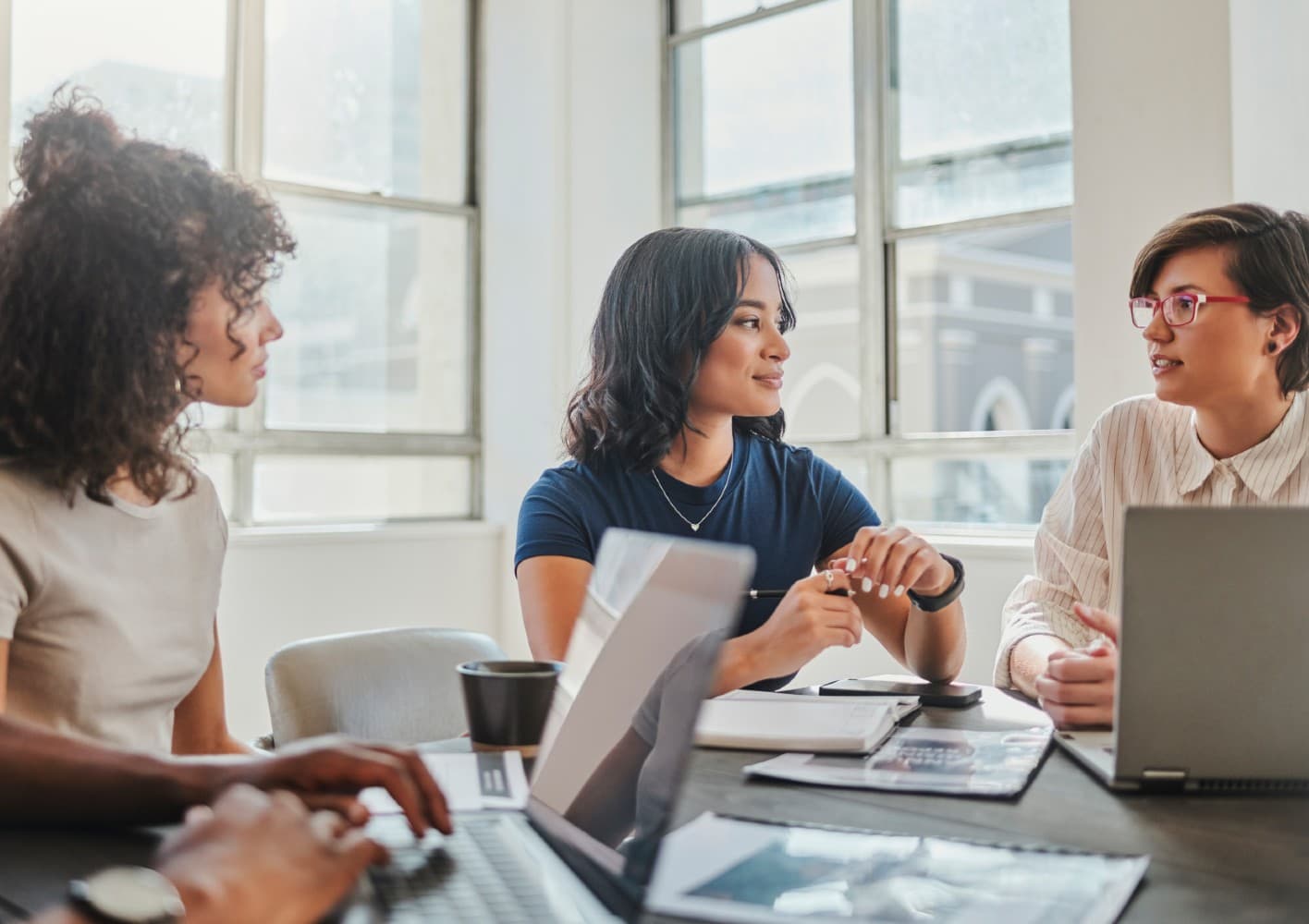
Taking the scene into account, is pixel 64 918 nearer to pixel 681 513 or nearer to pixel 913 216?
pixel 681 513

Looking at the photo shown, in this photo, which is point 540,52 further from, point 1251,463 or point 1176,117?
point 1251,463

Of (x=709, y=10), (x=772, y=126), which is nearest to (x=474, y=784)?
(x=772, y=126)

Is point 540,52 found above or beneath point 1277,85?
above

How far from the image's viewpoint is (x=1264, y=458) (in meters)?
1.83

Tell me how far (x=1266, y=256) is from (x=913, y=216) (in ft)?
6.87

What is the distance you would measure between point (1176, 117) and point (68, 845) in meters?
2.76

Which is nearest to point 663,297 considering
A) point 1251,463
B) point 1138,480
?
point 1138,480

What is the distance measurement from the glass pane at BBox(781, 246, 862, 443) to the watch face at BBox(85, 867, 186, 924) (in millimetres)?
3526

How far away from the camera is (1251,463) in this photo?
184 centimetres

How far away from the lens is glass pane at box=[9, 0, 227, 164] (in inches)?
141

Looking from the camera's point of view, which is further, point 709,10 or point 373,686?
point 709,10

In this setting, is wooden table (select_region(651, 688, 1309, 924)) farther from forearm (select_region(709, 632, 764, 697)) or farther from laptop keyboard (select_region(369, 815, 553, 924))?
forearm (select_region(709, 632, 764, 697))

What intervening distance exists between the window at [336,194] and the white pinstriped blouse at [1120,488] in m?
2.69

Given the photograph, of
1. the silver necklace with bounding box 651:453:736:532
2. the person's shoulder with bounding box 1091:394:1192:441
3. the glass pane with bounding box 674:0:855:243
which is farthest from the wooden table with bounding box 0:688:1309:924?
the glass pane with bounding box 674:0:855:243
